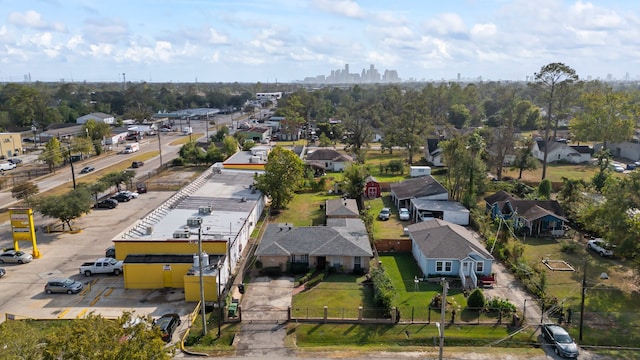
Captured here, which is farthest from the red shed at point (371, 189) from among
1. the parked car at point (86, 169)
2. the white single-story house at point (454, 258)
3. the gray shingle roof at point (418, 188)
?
the parked car at point (86, 169)

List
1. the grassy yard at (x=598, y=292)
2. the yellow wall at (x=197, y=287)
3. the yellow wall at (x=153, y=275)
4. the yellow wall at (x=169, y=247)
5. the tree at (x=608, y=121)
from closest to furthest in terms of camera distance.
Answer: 1. the grassy yard at (x=598, y=292)
2. the yellow wall at (x=197, y=287)
3. the yellow wall at (x=153, y=275)
4. the yellow wall at (x=169, y=247)
5. the tree at (x=608, y=121)

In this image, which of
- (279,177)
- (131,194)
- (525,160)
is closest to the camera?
(279,177)

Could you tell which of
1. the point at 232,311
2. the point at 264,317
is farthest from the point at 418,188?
the point at 232,311

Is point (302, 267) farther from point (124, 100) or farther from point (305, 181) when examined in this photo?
point (124, 100)

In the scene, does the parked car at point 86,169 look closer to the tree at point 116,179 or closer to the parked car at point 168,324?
the tree at point 116,179

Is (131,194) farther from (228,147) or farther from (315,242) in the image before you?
(315,242)

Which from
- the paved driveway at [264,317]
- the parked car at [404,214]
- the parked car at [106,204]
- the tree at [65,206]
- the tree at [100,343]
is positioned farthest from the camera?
the parked car at [106,204]

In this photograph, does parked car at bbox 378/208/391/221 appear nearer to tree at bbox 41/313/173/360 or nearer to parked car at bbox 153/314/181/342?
parked car at bbox 153/314/181/342

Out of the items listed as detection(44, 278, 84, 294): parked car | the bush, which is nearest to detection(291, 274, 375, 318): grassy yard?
the bush
